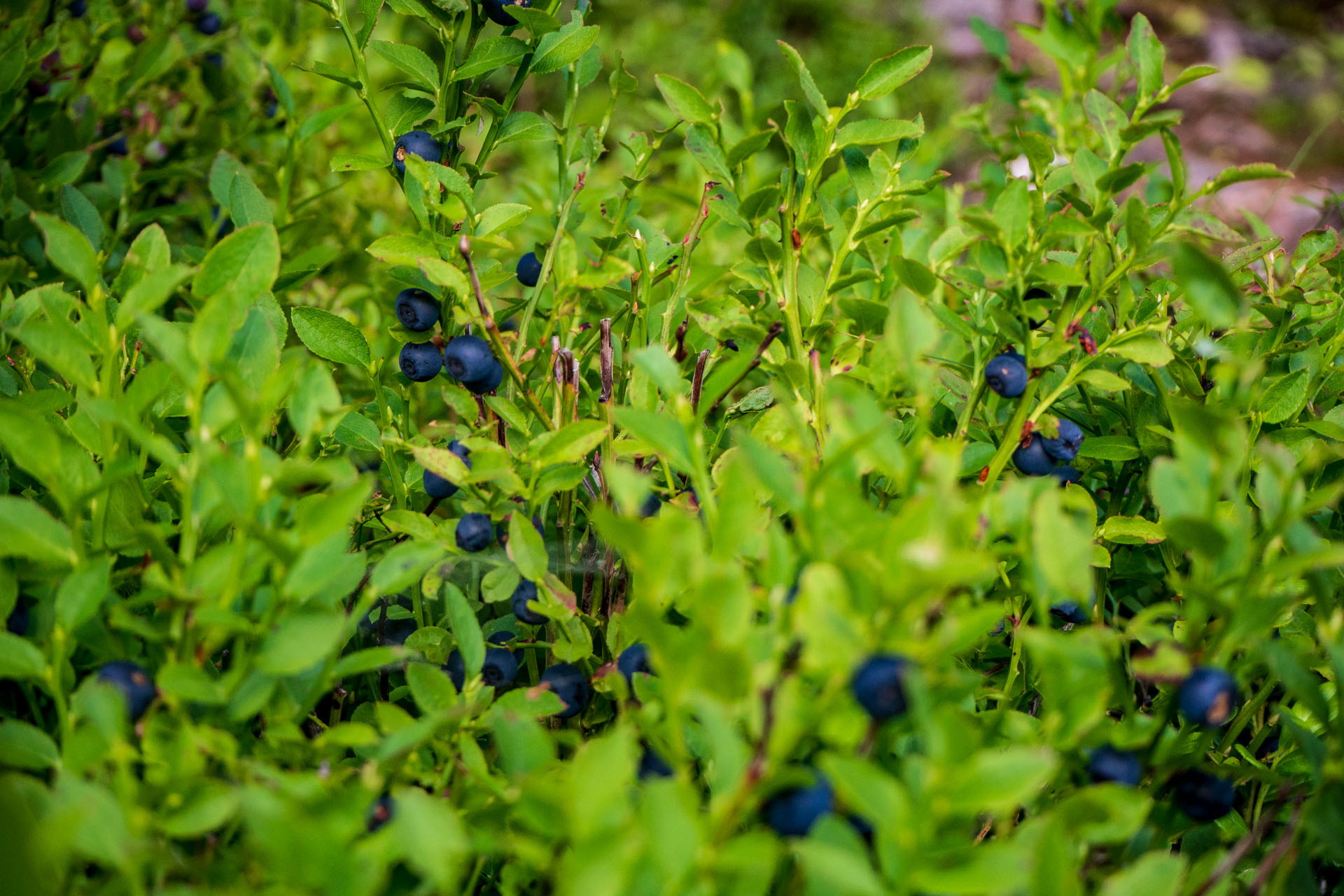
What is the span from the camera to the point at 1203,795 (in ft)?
2.34

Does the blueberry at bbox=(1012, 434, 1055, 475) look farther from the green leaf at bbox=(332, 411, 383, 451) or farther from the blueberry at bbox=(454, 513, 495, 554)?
the green leaf at bbox=(332, 411, 383, 451)

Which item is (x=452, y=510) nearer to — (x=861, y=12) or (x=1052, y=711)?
(x=1052, y=711)

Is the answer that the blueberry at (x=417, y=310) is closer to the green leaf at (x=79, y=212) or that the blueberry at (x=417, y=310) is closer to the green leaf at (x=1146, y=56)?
the green leaf at (x=79, y=212)

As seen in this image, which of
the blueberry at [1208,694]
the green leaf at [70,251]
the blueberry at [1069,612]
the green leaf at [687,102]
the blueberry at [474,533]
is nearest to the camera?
the blueberry at [1208,694]

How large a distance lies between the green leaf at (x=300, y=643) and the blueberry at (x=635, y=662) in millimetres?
253

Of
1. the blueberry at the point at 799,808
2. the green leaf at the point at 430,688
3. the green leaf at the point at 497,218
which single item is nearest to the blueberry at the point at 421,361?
the green leaf at the point at 497,218

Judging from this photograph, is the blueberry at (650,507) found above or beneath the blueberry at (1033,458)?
beneath

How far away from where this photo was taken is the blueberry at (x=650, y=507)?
919 mm

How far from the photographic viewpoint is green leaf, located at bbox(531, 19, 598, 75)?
1.02 meters

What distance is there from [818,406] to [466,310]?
1.13 ft

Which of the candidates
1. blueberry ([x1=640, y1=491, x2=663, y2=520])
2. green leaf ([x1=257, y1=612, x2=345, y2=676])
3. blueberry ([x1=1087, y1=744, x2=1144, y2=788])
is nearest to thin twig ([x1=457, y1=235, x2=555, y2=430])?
blueberry ([x1=640, y1=491, x2=663, y2=520])

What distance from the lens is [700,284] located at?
1.13m

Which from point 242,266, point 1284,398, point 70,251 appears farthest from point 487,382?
point 1284,398

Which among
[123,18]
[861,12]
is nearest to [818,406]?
[123,18]
